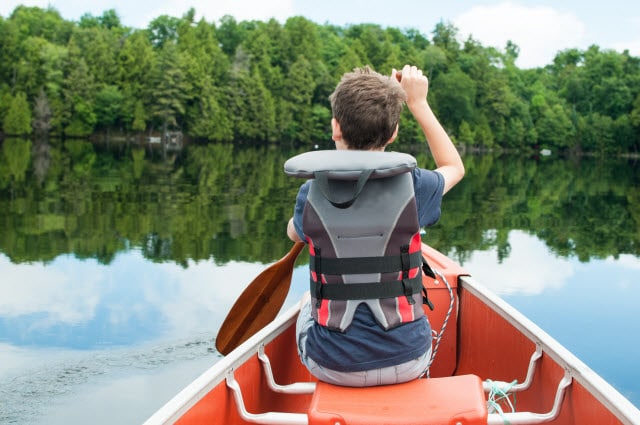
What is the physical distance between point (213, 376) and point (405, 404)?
749mm

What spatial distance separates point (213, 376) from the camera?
282 cm

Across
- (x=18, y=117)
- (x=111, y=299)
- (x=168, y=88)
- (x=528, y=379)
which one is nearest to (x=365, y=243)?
(x=528, y=379)

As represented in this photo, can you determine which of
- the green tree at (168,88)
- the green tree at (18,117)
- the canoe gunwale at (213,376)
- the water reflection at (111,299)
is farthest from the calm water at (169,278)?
the green tree at (168,88)

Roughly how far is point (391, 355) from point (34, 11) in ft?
321

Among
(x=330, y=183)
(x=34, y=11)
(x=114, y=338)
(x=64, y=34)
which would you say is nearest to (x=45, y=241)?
(x=114, y=338)

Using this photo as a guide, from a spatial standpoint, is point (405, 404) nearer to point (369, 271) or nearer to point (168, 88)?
point (369, 271)

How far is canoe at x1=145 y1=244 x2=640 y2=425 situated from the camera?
8.35ft

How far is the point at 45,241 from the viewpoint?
10727 millimetres

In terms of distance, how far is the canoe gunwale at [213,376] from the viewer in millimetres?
2451

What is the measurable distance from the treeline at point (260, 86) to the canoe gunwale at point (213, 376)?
214ft

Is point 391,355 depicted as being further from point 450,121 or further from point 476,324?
point 450,121

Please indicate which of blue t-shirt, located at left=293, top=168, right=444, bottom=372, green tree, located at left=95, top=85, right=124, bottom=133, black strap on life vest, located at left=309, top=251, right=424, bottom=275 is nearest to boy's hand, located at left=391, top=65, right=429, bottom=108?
blue t-shirt, located at left=293, top=168, right=444, bottom=372

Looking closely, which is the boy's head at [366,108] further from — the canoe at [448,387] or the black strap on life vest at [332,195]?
the canoe at [448,387]

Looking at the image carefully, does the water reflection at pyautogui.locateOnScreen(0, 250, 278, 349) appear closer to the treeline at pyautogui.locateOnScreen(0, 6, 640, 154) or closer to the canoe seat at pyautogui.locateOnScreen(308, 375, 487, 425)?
the canoe seat at pyautogui.locateOnScreen(308, 375, 487, 425)
